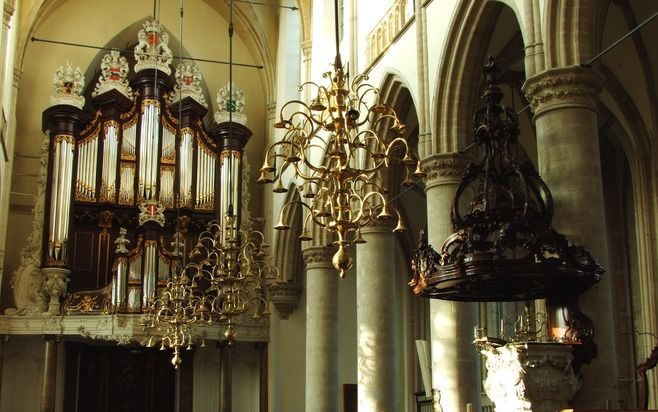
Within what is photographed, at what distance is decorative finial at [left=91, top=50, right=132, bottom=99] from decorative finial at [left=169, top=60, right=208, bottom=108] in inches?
49.7

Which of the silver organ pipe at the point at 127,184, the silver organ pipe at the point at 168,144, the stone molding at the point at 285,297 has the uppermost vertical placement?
the silver organ pipe at the point at 168,144

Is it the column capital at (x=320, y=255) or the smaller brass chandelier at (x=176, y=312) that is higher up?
the column capital at (x=320, y=255)

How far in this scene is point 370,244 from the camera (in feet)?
57.0

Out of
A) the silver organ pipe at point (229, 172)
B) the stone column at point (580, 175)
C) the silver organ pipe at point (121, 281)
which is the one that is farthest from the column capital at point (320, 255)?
the stone column at point (580, 175)

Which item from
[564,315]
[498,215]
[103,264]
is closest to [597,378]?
[564,315]

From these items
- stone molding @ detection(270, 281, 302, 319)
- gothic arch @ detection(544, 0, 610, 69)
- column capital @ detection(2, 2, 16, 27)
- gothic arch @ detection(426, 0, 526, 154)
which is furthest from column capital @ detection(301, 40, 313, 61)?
gothic arch @ detection(544, 0, 610, 69)

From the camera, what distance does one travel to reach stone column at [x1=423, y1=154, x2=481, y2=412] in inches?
547

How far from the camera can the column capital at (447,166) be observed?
14.5m

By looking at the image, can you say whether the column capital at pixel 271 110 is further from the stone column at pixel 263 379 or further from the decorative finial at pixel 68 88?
the stone column at pixel 263 379

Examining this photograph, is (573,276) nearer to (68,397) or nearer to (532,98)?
(532,98)

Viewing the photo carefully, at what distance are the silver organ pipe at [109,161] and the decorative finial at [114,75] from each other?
3.11 ft

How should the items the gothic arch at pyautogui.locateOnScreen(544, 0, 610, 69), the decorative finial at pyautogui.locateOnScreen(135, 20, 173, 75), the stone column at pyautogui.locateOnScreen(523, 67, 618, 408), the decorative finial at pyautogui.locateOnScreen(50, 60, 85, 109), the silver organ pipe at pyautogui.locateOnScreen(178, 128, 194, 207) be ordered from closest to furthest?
the stone column at pyautogui.locateOnScreen(523, 67, 618, 408)
the gothic arch at pyautogui.locateOnScreen(544, 0, 610, 69)
the decorative finial at pyautogui.locateOnScreen(50, 60, 85, 109)
the silver organ pipe at pyautogui.locateOnScreen(178, 128, 194, 207)
the decorative finial at pyautogui.locateOnScreen(135, 20, 173, 75)

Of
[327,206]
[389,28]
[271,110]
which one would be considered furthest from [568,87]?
[271,110]

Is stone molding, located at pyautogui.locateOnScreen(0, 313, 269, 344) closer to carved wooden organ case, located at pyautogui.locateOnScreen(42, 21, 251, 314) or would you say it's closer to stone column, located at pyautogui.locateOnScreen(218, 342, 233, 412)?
carved wooden organ case, located at pyautogui.locateOnScreen(42, 21, 251, 314)
